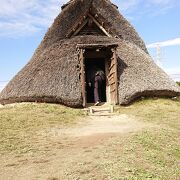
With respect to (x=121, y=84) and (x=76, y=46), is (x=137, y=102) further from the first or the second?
(x=76, y=46)

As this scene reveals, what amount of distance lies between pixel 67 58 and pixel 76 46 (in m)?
0.76

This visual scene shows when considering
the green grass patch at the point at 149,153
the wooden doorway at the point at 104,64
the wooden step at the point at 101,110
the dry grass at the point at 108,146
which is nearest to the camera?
the green grass patch at the point at 149,153

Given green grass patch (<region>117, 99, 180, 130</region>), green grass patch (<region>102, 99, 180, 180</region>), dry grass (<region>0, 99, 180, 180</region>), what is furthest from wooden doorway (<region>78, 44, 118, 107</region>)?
green grass patch (<region>102, 99, 180, 180</region>)

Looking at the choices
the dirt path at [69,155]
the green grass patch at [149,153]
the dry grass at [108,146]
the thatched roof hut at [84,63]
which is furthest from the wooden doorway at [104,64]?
the dirt path at [69,155]

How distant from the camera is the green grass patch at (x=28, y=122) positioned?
415 inches

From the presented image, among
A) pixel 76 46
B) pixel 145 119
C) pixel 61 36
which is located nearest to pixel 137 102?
pixel 145 119

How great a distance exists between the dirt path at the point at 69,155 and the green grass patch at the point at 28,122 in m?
0.44

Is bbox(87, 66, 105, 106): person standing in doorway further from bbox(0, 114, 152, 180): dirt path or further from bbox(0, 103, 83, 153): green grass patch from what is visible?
bbox(0, 114, 152, 180): dirt path

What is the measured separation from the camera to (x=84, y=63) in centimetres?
1941

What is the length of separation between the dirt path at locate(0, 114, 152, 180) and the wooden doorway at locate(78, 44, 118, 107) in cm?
420

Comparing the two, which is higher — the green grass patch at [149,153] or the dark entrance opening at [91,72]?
the dark entrance opening at [91,72]

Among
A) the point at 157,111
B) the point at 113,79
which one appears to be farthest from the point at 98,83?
the point at 157,111

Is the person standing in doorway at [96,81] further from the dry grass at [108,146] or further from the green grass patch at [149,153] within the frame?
the green grass patch at [149,153]

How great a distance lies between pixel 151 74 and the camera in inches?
754
